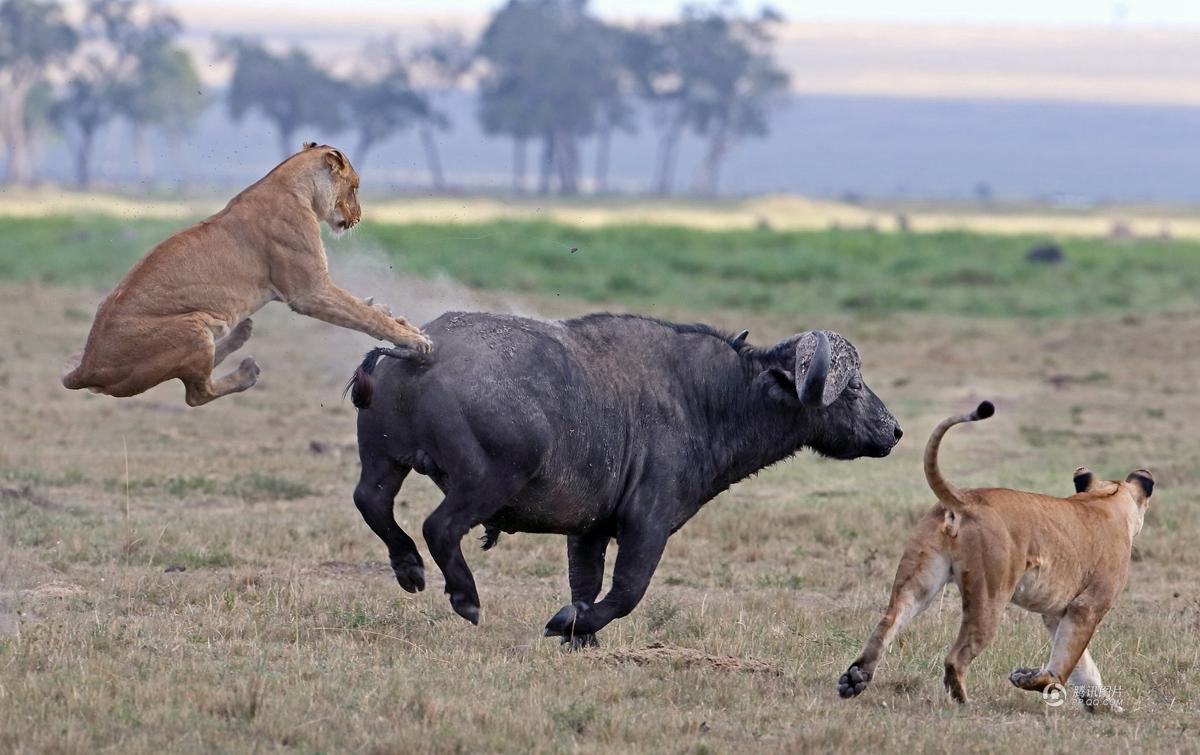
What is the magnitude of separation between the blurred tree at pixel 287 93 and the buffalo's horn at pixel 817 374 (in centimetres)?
9176

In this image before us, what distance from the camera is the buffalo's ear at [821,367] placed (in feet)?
27.1

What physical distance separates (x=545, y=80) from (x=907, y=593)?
288 ft

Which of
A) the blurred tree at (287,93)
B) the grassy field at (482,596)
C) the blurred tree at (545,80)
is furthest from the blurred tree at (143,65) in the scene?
the grassy field at (482,596)

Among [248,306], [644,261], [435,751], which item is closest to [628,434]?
[248,306]

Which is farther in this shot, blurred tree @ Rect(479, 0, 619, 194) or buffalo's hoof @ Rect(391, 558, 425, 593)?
blurred tree @ Rect(479, 0, 619, 194)

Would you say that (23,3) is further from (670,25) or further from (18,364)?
(18,364)

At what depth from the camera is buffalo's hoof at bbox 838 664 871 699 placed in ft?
23.3

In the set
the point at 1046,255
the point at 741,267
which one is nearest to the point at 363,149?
the point at 1046,255

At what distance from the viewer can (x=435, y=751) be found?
6227 millimetres

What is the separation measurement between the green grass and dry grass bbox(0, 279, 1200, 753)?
13872 mm

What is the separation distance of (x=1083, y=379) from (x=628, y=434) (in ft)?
48.1

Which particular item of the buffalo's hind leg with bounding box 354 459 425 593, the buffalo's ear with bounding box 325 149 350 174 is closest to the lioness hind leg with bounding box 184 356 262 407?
the buffalo's hind leg with bounding box 354 459 425 593

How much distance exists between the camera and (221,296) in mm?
7523
